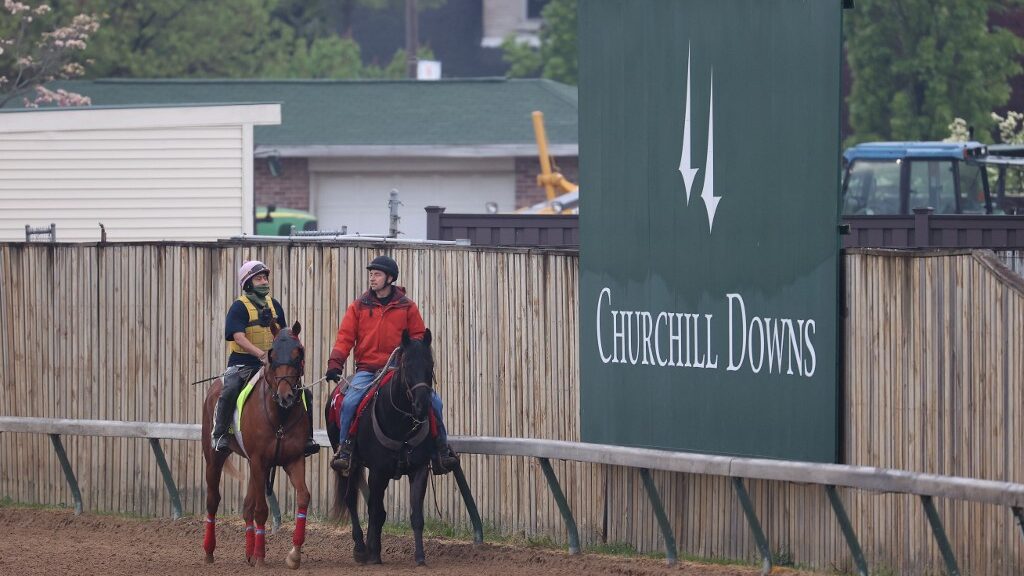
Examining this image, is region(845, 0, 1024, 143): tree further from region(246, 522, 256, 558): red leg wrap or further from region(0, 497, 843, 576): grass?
region(246, 522, 256, 558): red leg wrap

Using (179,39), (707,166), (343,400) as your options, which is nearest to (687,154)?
(707,166)

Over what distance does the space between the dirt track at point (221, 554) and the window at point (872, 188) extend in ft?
40.9

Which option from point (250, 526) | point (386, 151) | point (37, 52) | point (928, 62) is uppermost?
point (37, 52)

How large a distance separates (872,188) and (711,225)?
13.4 metres

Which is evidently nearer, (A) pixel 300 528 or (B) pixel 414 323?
(A) pixel 300 528

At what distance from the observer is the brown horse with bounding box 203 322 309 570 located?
40.9ft

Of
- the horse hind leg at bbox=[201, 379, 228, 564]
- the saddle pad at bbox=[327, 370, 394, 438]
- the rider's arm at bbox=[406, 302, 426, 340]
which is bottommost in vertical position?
the horse hind leg at bbox=[201, 379, 228, 564]

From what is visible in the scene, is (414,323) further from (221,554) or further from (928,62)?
(928,62)

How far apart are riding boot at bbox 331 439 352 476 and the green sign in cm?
182

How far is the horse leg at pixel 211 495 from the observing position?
13062mm

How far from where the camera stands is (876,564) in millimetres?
10758

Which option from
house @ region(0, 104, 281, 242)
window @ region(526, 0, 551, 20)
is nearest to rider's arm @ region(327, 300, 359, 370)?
house @ region(0, 104, 281, 242)

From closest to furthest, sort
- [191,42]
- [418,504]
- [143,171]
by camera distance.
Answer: [418,504] → [143,171] → [191,42]

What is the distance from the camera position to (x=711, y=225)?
11.7 metres
